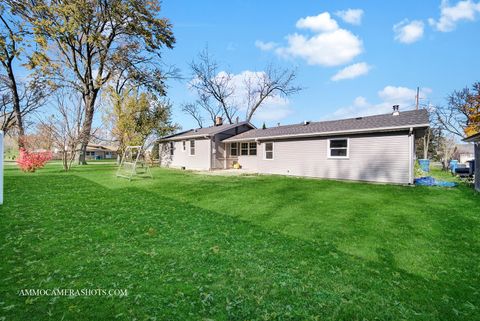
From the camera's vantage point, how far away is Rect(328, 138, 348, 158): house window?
12.9 metres

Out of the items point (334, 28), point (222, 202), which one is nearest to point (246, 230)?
point (222, 202)

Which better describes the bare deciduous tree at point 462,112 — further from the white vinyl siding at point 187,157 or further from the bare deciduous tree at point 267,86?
the white vinyl siding at point 187,157

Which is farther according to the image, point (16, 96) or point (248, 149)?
point (16, 96)

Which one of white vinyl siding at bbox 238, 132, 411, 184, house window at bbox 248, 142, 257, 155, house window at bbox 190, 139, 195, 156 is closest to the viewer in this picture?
white vinyl siding at bbox 238, 132, 411, 184

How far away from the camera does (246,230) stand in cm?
533

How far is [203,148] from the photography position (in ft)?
65.6

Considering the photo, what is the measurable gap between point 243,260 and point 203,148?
16531mm

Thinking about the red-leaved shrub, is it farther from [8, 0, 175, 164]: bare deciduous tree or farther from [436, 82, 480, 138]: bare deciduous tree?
[436, 82, 480, 138]: bare deciduous tree

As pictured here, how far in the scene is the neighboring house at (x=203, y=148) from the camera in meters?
19.4

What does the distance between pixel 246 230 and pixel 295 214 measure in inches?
70.3

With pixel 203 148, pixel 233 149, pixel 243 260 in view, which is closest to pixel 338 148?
pixel 233 149

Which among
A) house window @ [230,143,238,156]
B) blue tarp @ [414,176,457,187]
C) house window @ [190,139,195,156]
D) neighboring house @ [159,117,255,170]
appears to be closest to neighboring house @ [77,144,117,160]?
neighboring house @ [159,117,255,170]

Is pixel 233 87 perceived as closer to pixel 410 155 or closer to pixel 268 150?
pixel 268 150

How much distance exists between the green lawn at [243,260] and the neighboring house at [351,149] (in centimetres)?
401
